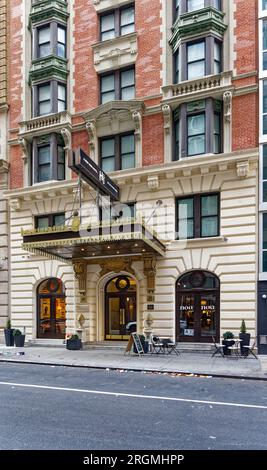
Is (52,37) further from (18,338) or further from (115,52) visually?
(18,338)

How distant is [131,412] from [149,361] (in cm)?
713

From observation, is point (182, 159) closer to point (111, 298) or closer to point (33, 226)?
point (111, 298)

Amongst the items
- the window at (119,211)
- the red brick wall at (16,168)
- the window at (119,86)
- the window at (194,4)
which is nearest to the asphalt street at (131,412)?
the window at (119,211)

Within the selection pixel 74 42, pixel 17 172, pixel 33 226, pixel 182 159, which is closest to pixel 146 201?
pixel 182 159

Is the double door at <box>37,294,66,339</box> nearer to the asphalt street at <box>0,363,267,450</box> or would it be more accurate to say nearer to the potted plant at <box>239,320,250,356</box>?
the asphalt street at <box>0,363,267,450</box>

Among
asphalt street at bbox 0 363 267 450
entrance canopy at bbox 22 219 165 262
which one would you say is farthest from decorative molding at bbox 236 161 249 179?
asphalt street at bbox 0 363 267 450

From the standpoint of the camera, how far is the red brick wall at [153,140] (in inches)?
766

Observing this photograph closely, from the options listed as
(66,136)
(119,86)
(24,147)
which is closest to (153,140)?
(119,86)

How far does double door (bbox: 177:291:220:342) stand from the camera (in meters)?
18.1

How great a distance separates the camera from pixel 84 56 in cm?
2183

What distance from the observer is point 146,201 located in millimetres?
19625

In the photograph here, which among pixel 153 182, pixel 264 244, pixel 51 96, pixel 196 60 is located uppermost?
pixel 196 60

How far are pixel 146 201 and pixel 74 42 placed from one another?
34.0ft

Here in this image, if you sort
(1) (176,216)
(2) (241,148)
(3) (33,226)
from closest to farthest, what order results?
(2) (241,148), (1) (176,216), (3) (33,226)
